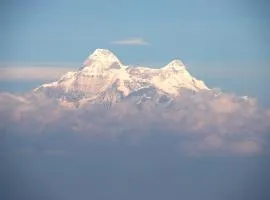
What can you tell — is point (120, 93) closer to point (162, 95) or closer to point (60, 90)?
point (162, 95)

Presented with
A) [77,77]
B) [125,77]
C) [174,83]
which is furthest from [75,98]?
[174,83]

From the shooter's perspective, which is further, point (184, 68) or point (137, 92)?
point (137, 92)

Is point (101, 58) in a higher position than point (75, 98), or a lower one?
higher

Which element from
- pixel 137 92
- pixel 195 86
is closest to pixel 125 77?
pixel 137 92

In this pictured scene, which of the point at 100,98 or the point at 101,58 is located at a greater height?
the point at 101,58

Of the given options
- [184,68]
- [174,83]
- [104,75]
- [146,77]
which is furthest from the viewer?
[104,75]

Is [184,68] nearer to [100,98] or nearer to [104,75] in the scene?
[100,98]

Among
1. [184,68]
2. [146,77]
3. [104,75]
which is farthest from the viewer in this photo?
[104,75]

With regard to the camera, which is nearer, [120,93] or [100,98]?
[100,98]

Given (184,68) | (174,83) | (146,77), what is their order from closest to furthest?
(184,68) < (146,77) < (174,83)
